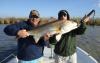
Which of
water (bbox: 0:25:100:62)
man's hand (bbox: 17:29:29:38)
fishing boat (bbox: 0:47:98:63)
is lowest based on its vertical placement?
water (bbox: 0:25:100:62)

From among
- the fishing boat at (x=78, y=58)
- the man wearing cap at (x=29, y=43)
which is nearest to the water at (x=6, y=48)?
the fishing boat at (x=78, y=58)

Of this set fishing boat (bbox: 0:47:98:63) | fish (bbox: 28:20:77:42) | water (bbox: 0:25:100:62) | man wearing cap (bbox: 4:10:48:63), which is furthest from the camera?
water (bbox: 0:25:100:62)

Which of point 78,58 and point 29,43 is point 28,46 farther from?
point 78,58

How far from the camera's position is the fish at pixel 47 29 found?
3.75 meters

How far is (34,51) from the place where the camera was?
13.2 ft

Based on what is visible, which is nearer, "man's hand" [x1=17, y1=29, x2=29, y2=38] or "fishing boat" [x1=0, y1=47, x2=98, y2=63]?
"man's hand" [x1=17, y1=29, x2=29, y2=38]

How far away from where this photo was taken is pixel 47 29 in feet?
12.5

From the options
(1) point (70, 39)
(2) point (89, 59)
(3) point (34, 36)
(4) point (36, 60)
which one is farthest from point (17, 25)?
(2) point (89, 59)

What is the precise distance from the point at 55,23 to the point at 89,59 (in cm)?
396

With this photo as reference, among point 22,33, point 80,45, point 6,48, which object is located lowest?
point 80,45

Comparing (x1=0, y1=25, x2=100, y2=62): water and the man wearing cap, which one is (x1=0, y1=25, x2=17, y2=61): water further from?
the man wearing cap

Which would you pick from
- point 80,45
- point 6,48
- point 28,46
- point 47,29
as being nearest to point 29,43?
point 28,46

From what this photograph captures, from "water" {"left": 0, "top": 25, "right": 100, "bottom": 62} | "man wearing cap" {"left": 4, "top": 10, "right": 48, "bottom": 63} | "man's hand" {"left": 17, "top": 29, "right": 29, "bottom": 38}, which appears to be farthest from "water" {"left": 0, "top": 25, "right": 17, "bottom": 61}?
"man's hand" {"left": 17, "top": 29, "right": 29, "bottom": 38}

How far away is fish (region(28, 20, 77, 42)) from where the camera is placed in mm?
3748
